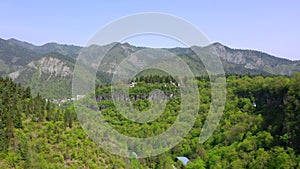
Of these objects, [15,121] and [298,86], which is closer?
[15,121]

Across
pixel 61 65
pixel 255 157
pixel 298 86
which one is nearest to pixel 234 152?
pixel 255 157

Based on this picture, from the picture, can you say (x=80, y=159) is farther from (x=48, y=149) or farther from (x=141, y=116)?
(x=141, y=116)

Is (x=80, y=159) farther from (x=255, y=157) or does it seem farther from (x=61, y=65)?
(x=61, y=65)

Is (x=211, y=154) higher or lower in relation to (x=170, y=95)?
lower

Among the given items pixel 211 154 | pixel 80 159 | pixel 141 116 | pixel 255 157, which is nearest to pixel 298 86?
pixel 255 157

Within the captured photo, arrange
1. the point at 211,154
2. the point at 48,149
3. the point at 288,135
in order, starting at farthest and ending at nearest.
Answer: the point at 211,154, the point at 288,135, the point at 48,149

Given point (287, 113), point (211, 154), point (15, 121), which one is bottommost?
point (211, 154)

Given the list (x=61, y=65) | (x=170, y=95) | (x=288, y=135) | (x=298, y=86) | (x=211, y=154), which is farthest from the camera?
(x=61, y=65)
